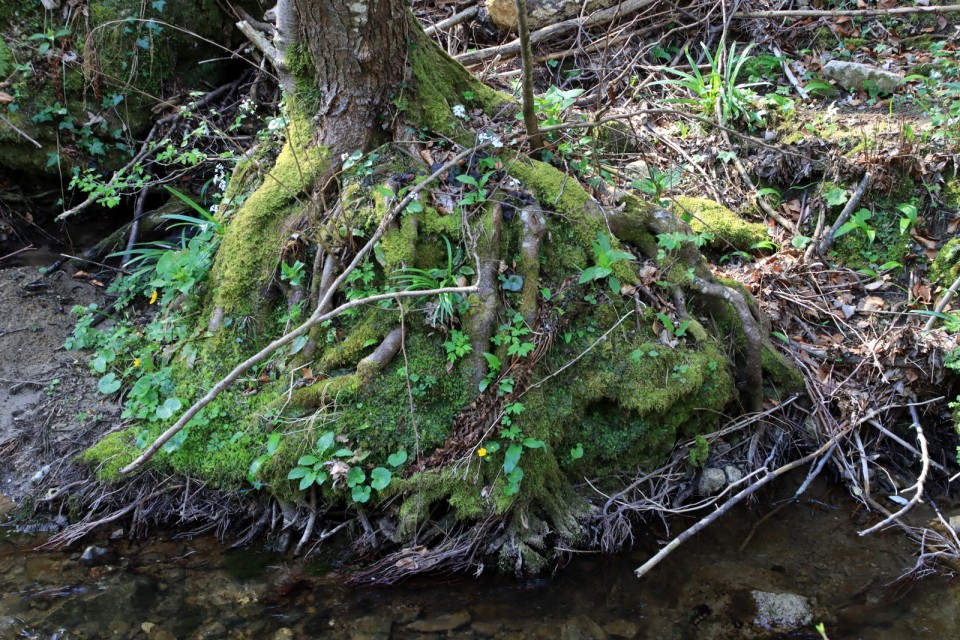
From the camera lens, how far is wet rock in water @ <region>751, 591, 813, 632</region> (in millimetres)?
3344

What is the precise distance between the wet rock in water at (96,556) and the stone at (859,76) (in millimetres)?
6763

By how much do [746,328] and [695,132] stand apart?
236cm

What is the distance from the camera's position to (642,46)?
659 centimetres

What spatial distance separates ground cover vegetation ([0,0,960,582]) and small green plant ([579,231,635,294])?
18 mm

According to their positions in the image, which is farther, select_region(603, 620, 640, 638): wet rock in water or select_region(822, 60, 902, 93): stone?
select_region(822, 60, 902, 93): stone

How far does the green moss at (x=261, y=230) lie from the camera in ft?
13.8

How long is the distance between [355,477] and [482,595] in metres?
0.94

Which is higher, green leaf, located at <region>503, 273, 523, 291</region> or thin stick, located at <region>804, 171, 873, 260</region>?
green leaf, located at <region>503, 273, 523, 291</region>

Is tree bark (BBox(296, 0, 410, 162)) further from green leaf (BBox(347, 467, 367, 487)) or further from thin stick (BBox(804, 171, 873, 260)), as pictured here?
thin stick (BBox(804, 171, 873, 260))

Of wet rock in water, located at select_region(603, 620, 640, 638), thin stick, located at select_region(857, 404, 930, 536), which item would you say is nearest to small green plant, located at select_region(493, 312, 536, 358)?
wet rock in water, located at select_region(603, 620, 640, 638)

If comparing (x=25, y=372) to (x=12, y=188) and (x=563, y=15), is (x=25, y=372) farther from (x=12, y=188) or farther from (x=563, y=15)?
(x=563, y=15)

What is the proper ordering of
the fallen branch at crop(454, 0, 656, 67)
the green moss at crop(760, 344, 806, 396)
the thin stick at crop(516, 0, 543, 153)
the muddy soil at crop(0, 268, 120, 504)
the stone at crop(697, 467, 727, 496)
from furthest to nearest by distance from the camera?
the fallen branch at crop(454, 0, 656, 67), the green moss at crop(760, 344, 806, 396), the muddy soil at crop(0, 268, 120, 504), the stone at crop(697, 467, 727, 496), the thin stick at crop(516, 0, 543, 153)

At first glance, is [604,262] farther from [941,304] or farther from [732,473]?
[941,304]

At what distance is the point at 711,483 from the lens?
13.8ft
